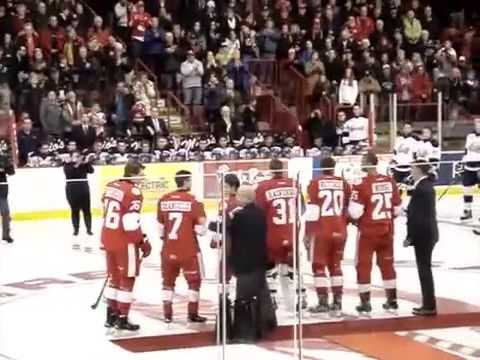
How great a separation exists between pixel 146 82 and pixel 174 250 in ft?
31.0

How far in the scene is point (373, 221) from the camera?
30.2ft

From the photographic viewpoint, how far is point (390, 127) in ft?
56.9

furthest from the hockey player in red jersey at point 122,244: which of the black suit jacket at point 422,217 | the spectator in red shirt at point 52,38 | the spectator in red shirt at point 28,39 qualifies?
the spectator in red shirt at point 52,38

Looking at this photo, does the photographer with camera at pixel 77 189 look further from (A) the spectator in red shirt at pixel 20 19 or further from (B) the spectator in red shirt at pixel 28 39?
(A) the spectator in red shirt at pixel 20 19

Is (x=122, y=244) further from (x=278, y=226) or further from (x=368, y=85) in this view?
(x=368, y=85)

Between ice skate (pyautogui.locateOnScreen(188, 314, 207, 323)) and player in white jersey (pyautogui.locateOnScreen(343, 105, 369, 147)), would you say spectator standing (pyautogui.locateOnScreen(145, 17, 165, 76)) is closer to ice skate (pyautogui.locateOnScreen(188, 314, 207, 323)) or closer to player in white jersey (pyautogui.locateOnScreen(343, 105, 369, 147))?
player in white jersey (pyautogui.locateOnScreen(343, 105, 369, 147))

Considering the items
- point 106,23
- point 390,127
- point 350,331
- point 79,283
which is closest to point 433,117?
point 390,127

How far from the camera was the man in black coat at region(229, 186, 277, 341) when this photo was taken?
775 centimetres

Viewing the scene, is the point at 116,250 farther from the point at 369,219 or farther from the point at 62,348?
the point at 369,219

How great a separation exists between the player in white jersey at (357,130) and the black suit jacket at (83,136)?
3757mm

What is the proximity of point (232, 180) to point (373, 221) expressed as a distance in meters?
1.83

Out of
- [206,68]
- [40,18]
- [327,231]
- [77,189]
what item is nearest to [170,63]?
[206,68]

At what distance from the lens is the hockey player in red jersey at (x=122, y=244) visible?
8.63 meters

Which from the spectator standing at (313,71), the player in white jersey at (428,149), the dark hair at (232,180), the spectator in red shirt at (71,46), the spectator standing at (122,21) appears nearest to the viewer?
the dark hair at (232,180)
